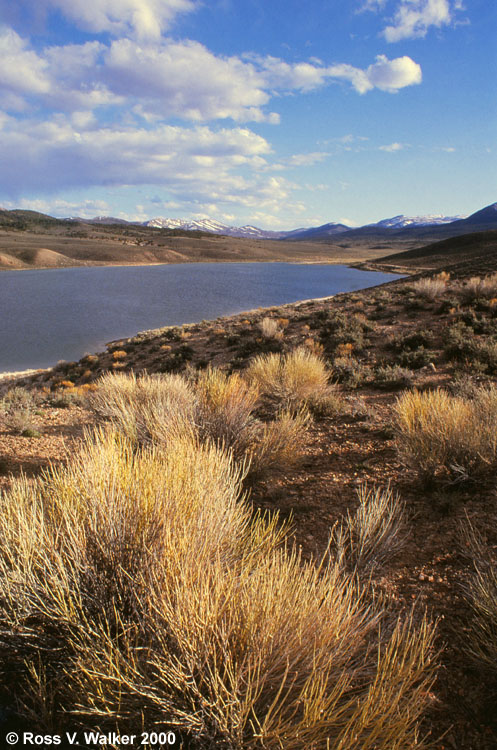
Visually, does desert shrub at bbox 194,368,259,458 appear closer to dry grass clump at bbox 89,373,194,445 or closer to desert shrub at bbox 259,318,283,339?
dry grass clump at bbox 89,373,194,445

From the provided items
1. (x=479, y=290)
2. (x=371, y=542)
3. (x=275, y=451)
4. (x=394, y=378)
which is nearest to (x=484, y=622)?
(x=371, y=542)

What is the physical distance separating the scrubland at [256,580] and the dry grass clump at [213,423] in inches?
1.1

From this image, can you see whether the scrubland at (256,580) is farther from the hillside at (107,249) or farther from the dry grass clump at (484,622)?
the hillside at (107,249)

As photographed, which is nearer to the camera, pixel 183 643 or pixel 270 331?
pixel 183 643

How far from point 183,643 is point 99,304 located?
34.5 metres

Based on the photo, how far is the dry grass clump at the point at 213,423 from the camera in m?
4.03

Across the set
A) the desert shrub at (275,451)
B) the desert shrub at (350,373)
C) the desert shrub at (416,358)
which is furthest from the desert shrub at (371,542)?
the desert shrub at (416,358)

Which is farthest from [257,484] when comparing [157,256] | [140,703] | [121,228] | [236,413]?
[121,228]

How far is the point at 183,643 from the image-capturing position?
4.65 feet

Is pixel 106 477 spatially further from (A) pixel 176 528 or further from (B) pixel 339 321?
(B) pixel 339 321

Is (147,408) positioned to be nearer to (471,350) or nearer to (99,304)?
(471,350)

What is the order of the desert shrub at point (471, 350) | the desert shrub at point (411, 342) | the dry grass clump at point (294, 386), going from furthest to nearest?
1. the desert shrub at point (411, 342)
2. the desert shrub at point (471, 350)
3. the dry grass clump at point (294, 386)

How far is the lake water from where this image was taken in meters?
21.5

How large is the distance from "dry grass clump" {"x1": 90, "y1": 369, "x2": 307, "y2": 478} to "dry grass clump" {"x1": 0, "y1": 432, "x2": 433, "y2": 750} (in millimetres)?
1678
